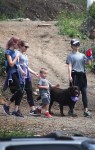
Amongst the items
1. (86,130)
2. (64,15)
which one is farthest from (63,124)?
(64,15)

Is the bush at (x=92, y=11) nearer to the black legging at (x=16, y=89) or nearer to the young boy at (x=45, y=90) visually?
the young boy at (x=45, y=90)

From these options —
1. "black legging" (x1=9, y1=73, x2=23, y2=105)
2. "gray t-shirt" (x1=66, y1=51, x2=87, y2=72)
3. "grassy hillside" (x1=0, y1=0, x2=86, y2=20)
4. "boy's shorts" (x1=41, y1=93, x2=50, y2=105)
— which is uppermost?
"grassy hillside" (x1=0, y1=0, x2=86, y2=20)

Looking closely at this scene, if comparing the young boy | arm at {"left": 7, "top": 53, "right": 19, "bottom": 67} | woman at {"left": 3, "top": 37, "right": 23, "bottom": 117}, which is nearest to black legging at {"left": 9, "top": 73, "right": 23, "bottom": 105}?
woman at {"left": 3, "top": 37, "right": 23, "bottom": 117}

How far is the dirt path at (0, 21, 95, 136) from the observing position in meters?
12.2

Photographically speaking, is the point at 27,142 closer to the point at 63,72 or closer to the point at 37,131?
the point at 37,131

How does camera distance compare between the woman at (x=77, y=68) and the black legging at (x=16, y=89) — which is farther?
the woman at (x=77, y=68)

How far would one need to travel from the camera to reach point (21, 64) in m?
13.5

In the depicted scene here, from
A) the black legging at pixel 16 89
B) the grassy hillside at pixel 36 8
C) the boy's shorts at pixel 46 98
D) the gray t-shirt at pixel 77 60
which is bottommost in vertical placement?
the boy's shorts at pixel 46 98

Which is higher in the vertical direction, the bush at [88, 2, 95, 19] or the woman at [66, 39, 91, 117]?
the bush at [88, 2, 95, 19]

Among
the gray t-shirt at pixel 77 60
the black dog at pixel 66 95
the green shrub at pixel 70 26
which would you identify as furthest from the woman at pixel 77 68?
the green shrub at pixel 70 26

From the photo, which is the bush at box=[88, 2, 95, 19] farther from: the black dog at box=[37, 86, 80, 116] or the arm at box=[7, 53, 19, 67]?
the arm at box=[7, 53, 19, 67]

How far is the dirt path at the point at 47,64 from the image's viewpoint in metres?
12.2

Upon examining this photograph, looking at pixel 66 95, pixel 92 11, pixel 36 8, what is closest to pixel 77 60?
pixel 66 95

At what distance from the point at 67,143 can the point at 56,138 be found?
17 cm
